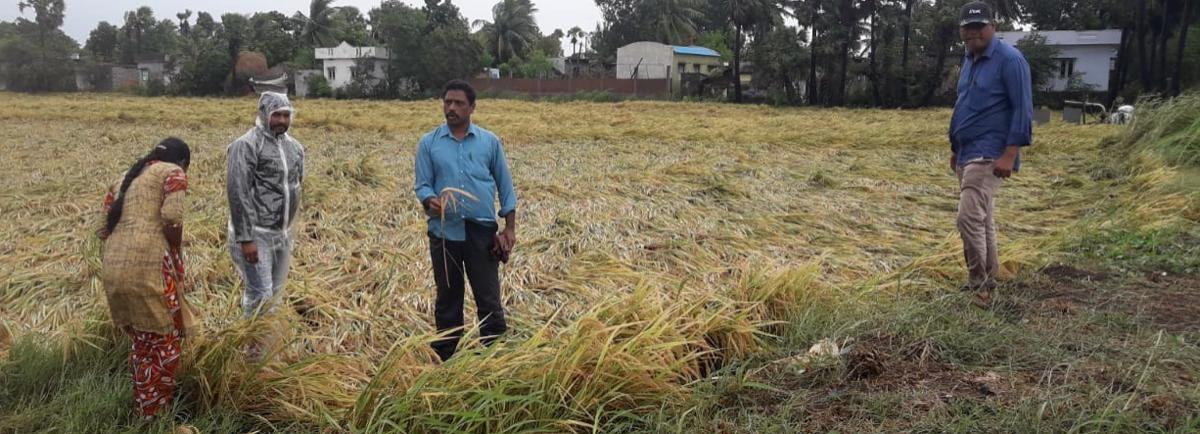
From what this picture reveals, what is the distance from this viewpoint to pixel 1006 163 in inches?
160

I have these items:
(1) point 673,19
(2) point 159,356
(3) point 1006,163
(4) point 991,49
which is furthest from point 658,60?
(2) point 159,356

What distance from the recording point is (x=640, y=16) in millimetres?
60500

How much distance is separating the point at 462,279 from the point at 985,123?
8.97ft

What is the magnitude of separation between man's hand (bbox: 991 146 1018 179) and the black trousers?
2498 mm

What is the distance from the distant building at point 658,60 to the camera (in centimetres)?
4609

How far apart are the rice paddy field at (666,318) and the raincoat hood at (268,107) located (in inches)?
34.1

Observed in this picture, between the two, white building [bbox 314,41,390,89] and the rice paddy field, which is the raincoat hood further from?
white building [bbox 314,41,390,89]

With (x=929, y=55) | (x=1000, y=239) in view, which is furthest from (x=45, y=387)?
(x=929, y=55)

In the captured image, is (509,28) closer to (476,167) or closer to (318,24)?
(318,24)

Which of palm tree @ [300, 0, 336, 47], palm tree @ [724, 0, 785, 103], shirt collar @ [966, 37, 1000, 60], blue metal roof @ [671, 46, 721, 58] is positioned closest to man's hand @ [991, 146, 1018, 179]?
shirt collar @ [966, 37, 1000, 60]

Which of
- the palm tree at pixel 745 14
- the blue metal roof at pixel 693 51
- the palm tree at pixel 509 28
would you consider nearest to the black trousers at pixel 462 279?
the palm tree at pixel 745 14

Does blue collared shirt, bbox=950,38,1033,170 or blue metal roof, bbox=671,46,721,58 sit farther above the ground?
blue metal roof, bbox=671,46,721,58

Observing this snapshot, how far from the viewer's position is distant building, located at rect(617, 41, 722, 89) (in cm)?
4609

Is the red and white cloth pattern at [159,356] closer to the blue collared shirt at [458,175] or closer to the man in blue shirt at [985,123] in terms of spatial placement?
the blue collared shirt at [458,175]
